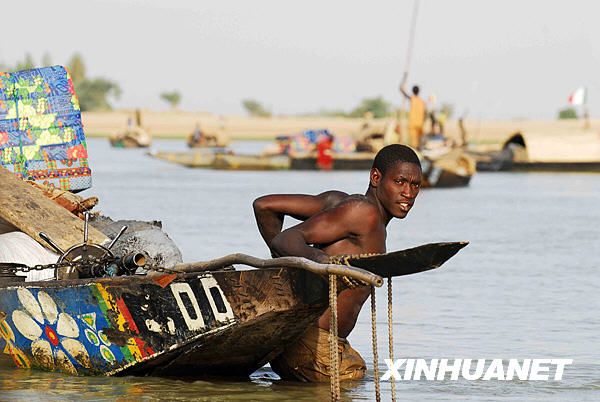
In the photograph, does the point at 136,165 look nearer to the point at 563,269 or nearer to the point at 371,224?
the point at 563,269

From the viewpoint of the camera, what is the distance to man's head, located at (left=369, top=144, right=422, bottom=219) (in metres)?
7.38

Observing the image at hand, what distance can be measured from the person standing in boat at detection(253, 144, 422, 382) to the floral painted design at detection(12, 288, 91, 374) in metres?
1.16

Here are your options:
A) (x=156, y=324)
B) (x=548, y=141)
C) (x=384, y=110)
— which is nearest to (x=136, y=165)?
(x=548, y=141)

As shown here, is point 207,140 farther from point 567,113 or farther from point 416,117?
point 567,113

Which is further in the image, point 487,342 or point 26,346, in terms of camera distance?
point 487,342

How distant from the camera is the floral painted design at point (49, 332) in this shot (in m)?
7.73

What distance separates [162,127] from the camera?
4257 inches

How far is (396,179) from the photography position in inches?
291

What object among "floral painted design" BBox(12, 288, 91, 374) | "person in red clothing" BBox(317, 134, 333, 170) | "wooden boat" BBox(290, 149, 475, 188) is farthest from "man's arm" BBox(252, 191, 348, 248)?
"person in red clothing" BBox(317, 134, 333, 170)

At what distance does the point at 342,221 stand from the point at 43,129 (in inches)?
146

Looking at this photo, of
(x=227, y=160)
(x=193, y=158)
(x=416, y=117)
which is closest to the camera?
(x=416, y=117)

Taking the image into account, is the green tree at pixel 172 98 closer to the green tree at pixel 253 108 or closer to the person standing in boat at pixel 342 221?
the green tree at pixel 253 108

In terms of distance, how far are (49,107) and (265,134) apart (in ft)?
316

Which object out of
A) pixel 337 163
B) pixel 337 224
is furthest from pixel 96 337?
pixel 337 163
